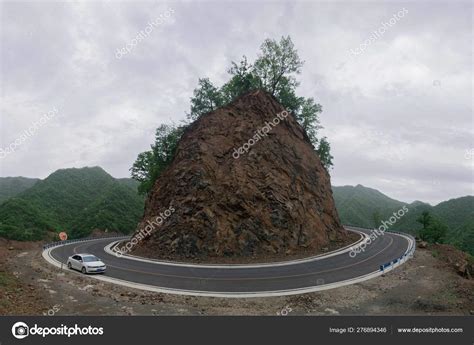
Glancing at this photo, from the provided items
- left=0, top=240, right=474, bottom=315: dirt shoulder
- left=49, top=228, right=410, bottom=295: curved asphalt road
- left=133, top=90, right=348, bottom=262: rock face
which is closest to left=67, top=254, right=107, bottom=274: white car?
left=49, top=228, right=410, bottom=295: curved asphalt road

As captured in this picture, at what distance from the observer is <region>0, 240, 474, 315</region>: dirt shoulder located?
53.5 ft

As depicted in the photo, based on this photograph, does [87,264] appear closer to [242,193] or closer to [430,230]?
[242,193]

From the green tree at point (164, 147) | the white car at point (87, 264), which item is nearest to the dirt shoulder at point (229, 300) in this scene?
the white car at point (87, 264)

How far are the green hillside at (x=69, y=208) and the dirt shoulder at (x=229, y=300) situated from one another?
32559 millimetres

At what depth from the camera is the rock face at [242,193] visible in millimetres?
33594

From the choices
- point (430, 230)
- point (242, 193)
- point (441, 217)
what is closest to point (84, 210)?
point (242, 193)

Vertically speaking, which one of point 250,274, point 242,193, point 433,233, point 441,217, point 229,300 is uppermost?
point 242,193

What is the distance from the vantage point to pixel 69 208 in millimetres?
83000

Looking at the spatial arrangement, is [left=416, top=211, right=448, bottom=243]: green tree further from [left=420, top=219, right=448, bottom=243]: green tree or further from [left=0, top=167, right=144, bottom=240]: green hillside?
[left=0, top=167, right=144, bottom=240]: green hillside

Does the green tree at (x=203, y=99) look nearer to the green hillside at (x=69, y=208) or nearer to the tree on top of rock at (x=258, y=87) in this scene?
the tree on top of rock at (x=258, y=87)

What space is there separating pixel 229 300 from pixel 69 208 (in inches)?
3063

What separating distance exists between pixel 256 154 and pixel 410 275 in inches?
840

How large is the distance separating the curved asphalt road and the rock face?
413cm

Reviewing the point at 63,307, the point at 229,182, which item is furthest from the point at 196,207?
the point at 63,307
